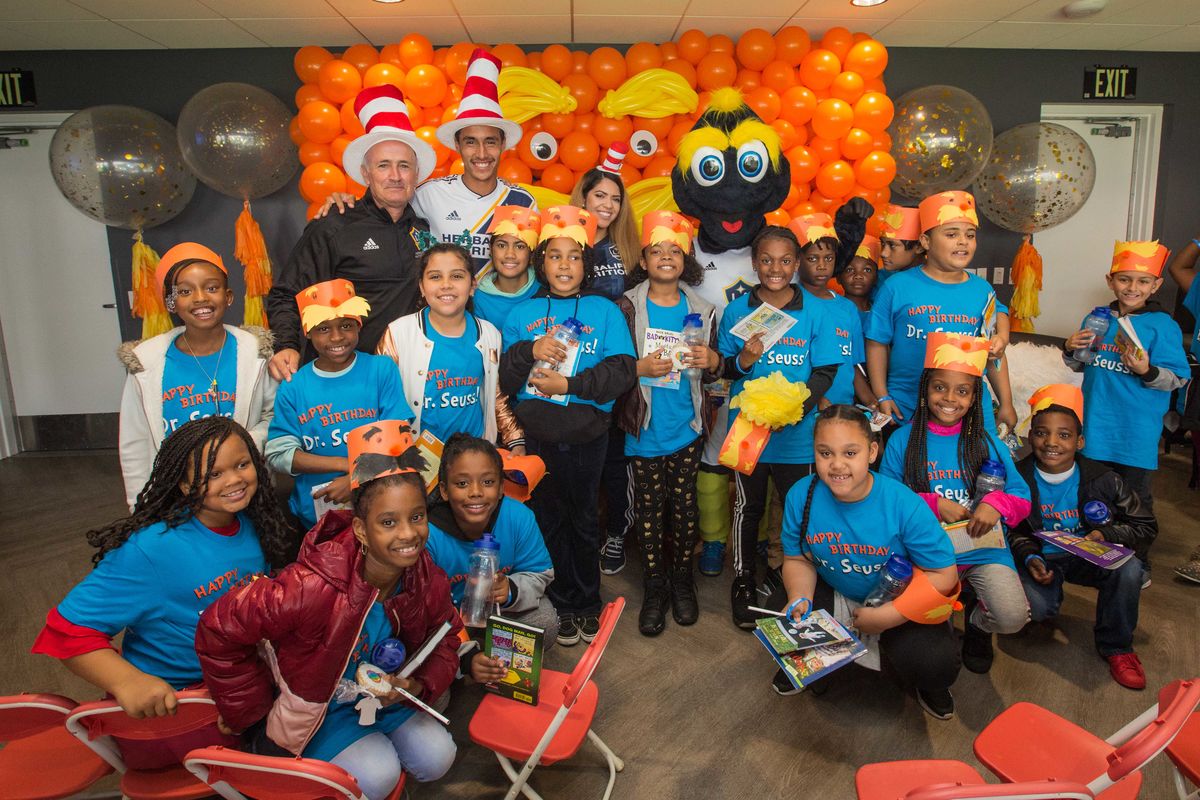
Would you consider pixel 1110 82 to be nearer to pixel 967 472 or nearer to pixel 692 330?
pixel 967 472

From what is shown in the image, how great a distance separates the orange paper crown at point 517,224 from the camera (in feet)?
9.26

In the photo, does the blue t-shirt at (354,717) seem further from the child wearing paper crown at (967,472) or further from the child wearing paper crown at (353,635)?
the child wearing paper crown at (967,472)

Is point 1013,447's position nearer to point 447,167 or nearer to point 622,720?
point 622,720

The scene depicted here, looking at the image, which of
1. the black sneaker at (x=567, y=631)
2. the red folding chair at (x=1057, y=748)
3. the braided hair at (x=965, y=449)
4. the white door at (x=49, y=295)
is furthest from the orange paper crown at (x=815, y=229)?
the white door at (x=49, y=295)

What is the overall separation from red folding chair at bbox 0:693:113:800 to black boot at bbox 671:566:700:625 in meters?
2.04

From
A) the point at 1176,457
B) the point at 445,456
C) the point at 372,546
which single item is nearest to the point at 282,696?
the point at 372,546

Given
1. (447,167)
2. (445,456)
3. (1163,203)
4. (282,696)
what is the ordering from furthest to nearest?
1. (1163,203)
2. (447,167)
3. (445,456)
4. (282,696)

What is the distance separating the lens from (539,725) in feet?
6.57

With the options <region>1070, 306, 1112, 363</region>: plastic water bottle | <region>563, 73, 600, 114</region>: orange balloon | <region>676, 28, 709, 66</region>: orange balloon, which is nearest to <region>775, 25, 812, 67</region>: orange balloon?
<region>676, 28, 709, 66</region>: orange balloon

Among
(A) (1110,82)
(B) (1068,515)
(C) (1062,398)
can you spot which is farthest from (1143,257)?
(A) (1110,82)

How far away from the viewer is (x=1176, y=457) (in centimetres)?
536

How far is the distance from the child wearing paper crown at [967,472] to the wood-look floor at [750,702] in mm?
275

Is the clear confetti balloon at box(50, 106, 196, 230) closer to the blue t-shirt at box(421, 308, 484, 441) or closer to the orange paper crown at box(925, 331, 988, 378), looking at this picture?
the blue t-shirt at box(421, 308, 484, 441)

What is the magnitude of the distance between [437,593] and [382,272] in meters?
1.56
